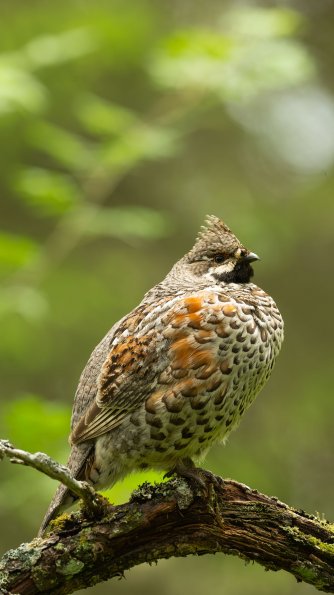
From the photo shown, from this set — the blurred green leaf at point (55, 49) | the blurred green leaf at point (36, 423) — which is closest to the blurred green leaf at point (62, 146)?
the blurred green leaf at point (55, 49)

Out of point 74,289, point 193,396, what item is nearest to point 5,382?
point 74,289

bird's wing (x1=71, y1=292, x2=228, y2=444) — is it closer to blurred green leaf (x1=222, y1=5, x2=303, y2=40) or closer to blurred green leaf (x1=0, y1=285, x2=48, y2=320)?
blurred green leaf (x1=0, y1=285, x2=48, y2=320)

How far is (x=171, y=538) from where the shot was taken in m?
4.71

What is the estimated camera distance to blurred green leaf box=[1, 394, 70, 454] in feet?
18.5

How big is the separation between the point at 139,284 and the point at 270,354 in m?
4.31

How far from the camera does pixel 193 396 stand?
16.9 ft

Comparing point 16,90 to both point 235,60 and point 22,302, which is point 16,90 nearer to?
point 22,302

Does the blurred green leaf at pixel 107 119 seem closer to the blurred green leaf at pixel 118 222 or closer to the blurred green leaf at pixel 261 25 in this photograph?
the blurred green leaf at pixel 118 222

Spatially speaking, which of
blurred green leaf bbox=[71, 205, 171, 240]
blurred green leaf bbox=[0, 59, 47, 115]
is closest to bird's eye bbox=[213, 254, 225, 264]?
blurred green leaf bbox=[71, 205, 171, 240]

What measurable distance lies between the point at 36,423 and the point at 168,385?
35.8 inches

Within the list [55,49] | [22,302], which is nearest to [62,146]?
[55,49]

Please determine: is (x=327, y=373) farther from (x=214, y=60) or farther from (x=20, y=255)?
(x=20, y=255)

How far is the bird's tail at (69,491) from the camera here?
516cm

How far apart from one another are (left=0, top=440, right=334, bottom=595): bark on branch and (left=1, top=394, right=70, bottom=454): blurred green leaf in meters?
0.99
